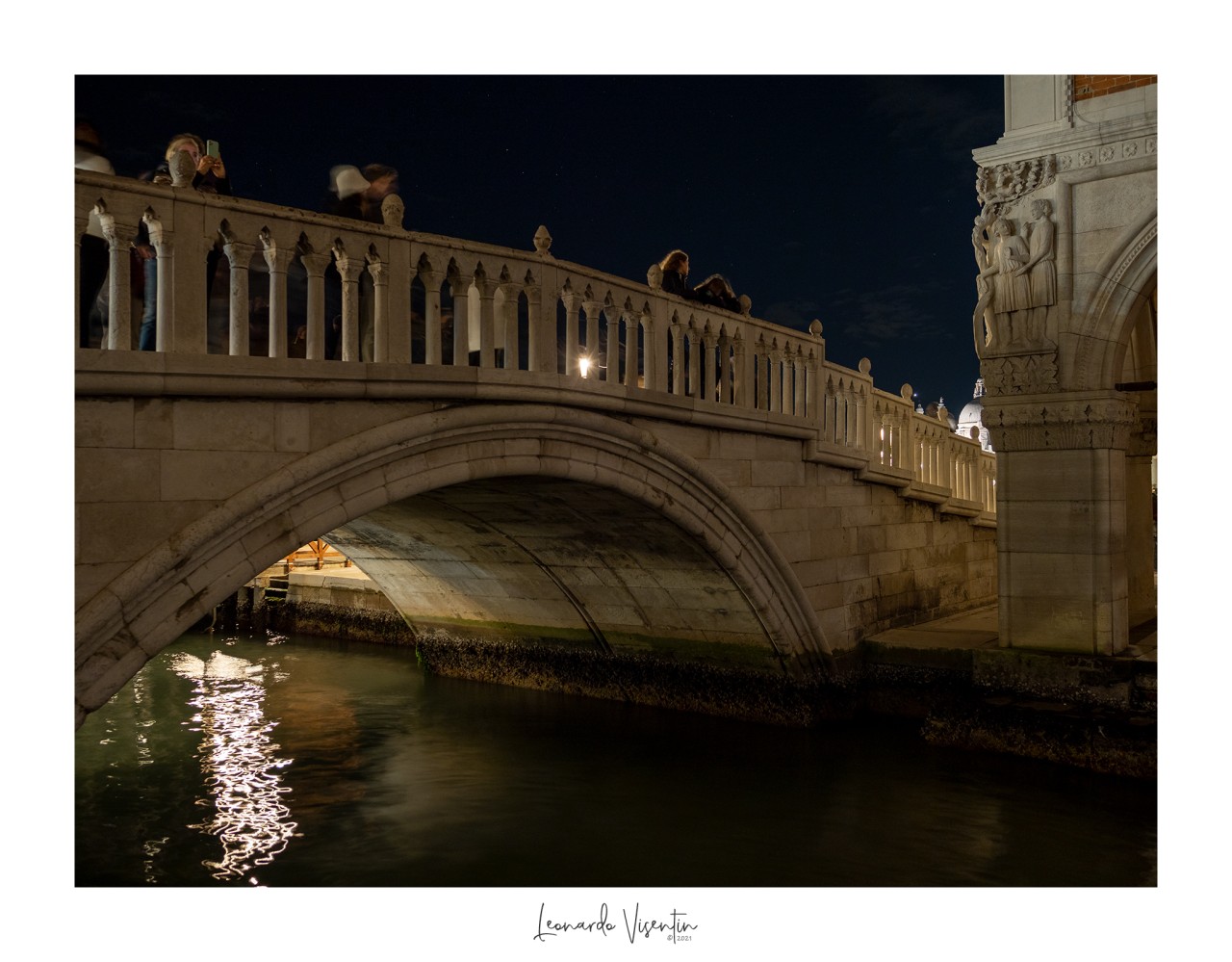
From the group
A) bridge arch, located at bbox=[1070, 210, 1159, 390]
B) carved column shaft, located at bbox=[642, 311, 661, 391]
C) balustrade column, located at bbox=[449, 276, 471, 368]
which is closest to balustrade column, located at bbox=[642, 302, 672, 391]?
carved column shaft, located at bbox=[642, 311, 661, 391]

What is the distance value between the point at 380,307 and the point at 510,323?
25.7 inches

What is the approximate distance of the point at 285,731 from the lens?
6.12 m

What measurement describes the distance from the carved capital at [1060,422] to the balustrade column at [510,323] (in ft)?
8.47

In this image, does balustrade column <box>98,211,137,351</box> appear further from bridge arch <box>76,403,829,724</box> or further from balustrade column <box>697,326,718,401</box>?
balustrade column <box>697,326,718,401</box>

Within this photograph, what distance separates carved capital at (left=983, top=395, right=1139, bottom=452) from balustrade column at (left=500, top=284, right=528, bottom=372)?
258 centimetres

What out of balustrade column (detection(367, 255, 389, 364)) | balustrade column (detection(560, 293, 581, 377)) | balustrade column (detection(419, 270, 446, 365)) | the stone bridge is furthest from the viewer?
balustrade column (detection(560, 293, 581, 377))

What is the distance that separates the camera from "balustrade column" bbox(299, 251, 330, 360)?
3.52 m

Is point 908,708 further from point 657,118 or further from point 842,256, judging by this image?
point 842,256

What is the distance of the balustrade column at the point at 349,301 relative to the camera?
3.62 meters

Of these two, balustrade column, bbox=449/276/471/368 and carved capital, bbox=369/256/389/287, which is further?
balustrade column, bbox=449/276/471/368

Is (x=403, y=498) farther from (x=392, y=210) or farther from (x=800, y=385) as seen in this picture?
(x=800, y=385)

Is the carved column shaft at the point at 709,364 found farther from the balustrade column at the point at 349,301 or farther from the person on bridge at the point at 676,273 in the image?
the balustrade column at the point at 349,301

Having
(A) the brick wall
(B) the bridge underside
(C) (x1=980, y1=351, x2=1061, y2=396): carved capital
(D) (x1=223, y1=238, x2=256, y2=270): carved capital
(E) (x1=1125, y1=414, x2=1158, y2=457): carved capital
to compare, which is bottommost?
(B) the bridge underside
